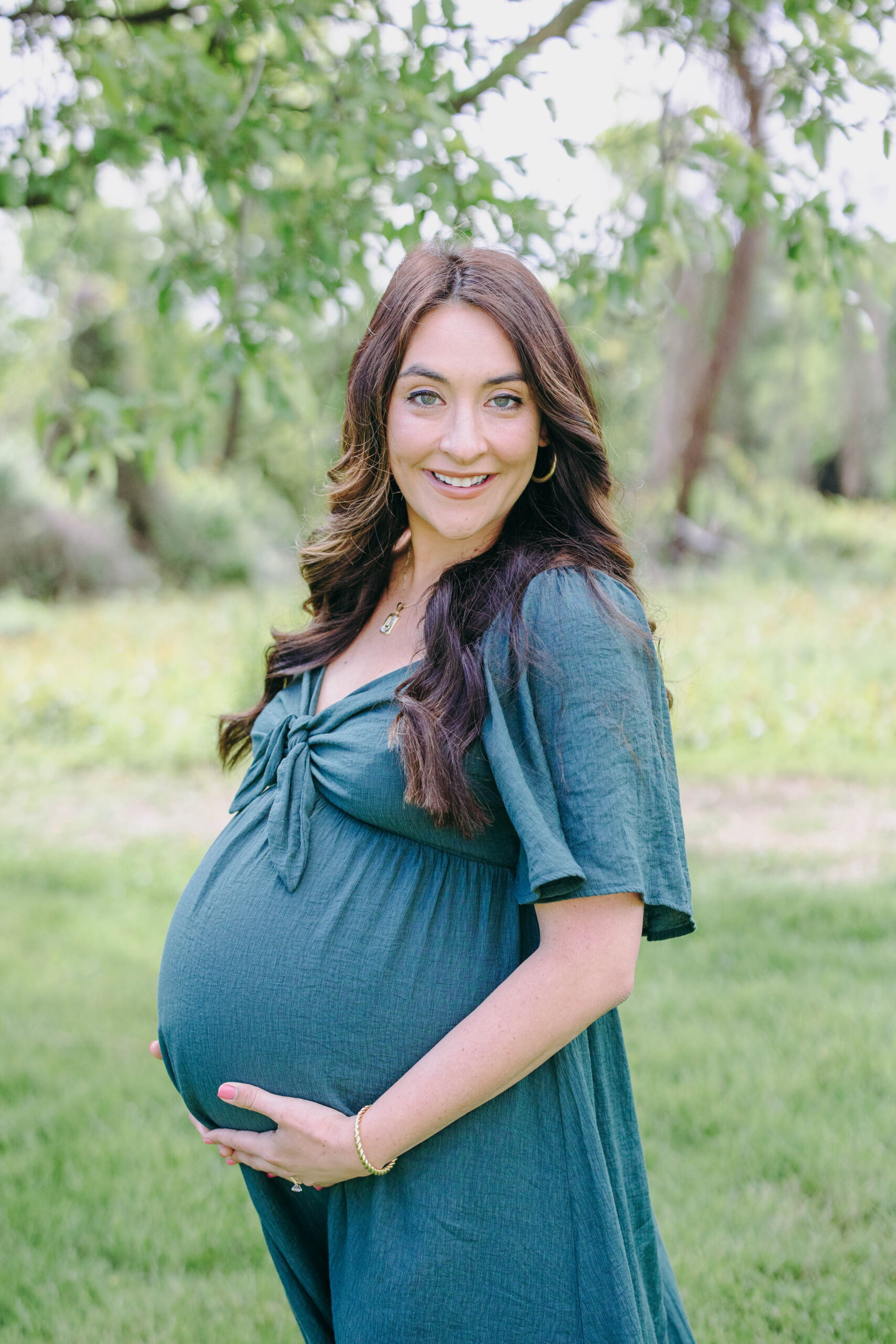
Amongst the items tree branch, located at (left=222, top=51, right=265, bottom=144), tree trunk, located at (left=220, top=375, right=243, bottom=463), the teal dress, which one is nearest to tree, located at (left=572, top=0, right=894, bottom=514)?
tree branch, located at (left=222, top=51, right=265, bottom=144)

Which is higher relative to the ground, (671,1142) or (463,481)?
(463,481)

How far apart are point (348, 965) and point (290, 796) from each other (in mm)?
257

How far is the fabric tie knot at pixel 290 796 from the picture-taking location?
1547mm

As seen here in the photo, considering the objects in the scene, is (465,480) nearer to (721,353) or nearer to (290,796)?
(290,796)

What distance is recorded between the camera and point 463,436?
1539mm

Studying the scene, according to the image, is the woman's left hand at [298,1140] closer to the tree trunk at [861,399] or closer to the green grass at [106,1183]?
the green grass at [106,1183]

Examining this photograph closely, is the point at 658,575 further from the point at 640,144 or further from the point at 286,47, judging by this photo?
the point at 286,47

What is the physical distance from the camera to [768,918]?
177 inches

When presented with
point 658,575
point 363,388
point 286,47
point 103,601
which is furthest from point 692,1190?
point 103,601

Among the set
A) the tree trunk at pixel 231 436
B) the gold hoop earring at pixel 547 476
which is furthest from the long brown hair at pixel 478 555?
the tree trunk at pixel 231 436

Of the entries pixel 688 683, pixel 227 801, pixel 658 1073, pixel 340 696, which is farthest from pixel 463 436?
pixel 688 683

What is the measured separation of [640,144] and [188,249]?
1.65 meters

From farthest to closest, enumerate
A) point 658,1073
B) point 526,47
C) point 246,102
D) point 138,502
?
1. point 138,502
2. point 658,1073
3. point 526,47
4. point 246,102

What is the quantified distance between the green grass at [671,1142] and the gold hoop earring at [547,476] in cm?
178
